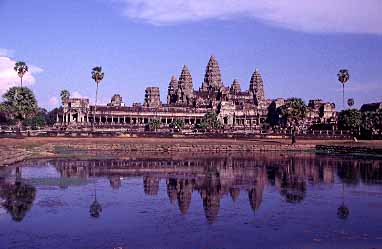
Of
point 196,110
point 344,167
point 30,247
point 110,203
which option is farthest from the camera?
point 196,110

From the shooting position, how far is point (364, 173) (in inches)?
1817

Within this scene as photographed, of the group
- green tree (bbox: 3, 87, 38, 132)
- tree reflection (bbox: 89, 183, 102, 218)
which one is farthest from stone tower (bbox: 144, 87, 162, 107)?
tree reflection (bbox: 89, 183, 102, 218)

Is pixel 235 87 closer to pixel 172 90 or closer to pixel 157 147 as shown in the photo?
pixel 172 90

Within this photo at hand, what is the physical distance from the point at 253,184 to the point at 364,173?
45.1 feet

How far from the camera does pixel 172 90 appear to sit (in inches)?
7470

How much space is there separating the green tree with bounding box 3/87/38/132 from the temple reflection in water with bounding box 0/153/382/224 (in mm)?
39703

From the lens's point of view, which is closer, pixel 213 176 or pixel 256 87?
pixel 213 176

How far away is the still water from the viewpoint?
Answer: 1961 cm

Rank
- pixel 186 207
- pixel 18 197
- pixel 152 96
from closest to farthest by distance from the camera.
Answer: pixel 186 207 → pixel 18 197 → pixel 152 96

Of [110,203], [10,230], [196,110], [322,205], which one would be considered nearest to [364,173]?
[322,205]

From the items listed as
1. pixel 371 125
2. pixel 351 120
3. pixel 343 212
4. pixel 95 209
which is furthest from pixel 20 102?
Answer: pixel 343 212

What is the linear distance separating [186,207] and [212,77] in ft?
524

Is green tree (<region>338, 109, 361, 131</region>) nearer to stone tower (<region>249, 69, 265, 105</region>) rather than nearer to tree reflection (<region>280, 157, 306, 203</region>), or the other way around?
tree reflection (<region>280, 157, 306, 203</region>)

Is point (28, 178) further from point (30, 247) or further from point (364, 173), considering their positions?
point (364, 173)
